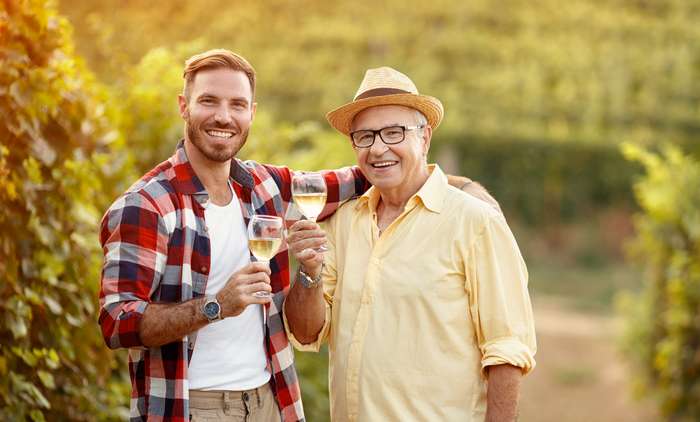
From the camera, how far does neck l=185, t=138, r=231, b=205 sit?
3.32m

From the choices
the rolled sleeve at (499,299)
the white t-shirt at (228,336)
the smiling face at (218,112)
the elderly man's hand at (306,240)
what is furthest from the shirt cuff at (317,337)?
the smiling face at (218,112)

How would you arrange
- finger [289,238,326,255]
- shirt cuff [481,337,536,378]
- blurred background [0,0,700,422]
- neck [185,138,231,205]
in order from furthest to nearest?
blurred background [0,0,700,422] < neck [185,138,231,205] < shirt cuff [481,337,536,378] < finger [289,238,326,255]

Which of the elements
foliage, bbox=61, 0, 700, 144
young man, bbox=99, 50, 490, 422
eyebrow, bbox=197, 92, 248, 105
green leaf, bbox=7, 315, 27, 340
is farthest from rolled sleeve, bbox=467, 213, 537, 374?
foliage, bbox=61, 0, 700, 144

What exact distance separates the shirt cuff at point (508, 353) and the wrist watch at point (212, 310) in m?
0.91

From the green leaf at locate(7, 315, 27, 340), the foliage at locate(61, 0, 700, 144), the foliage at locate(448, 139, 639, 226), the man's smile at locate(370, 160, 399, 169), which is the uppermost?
the foliage at locate(61, 0, 700, 144)

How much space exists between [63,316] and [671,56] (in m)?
20.7

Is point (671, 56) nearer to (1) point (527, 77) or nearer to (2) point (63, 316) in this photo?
(1) point (527, 77)

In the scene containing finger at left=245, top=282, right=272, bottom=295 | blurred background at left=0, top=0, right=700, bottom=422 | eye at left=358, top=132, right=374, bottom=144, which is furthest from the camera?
blurred background at left=0, top=0, right=700, bottom=422

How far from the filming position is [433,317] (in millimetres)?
3297

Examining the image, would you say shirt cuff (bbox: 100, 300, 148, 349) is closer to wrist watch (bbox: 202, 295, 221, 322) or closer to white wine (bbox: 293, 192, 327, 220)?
wrist watch (bbox: 202, 295, 221, 322)

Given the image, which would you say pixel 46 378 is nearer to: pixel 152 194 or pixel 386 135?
pixel 152 194

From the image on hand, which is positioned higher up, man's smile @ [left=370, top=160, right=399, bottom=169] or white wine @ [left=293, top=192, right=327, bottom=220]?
man's smile @ [left=370, top=160, right=399, bottom=169]

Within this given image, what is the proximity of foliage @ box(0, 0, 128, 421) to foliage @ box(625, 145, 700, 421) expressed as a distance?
540cm

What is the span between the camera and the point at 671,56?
2261cm
